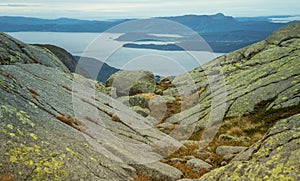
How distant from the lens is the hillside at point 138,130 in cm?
1323

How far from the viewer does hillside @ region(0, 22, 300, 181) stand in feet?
43.4

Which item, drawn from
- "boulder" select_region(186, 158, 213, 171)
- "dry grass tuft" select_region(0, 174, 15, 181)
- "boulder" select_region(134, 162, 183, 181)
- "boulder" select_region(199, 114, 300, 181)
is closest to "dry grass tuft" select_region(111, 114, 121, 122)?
"boulder" select_region(186, 158, 213, 171)

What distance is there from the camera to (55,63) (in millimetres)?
34281

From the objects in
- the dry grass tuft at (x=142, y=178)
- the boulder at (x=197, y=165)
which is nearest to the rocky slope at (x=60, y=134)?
the dry grass tuft at (x=142, y=178)

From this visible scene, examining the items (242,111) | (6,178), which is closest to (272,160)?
(6,178)

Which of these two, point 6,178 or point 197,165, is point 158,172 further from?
point 6,178

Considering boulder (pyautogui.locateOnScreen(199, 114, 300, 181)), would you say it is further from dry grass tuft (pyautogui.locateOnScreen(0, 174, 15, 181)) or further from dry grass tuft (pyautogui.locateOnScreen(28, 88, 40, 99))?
dry grass tuft (pyautogui.locateOnScreen(28, 88, 40, 99))

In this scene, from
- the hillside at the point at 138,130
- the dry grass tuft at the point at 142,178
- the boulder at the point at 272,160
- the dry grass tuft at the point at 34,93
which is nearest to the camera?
the boulder at the point at 272,160

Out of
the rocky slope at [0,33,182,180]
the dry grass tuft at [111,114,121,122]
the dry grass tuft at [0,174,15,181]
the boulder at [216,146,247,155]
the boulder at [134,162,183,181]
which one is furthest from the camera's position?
the dry grass tuft at [111,114,121,122]

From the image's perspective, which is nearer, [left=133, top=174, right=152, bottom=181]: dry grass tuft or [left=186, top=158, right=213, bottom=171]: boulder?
[left=133, top=174, right=152, bottom=181]: dry grass tuft

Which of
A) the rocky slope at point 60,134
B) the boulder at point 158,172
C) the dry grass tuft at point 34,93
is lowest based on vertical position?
the boulder at point 158,172

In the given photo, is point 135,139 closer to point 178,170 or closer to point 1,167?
point 178,170

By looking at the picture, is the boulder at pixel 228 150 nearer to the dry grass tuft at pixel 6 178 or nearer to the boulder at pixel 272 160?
the boulder at pixel 272 160

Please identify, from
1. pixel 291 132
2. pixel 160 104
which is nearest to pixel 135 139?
pixel 291 132
